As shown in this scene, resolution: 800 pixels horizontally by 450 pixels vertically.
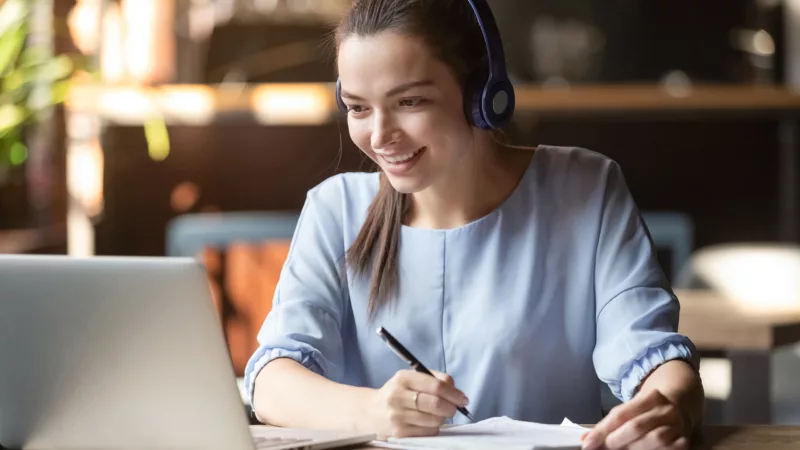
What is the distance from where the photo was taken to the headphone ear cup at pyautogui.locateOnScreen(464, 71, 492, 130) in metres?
1.37

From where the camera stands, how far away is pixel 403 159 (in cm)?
135

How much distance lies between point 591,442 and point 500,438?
0.31ft

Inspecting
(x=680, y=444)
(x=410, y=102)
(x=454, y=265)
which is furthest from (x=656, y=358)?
(x=410, y=102)

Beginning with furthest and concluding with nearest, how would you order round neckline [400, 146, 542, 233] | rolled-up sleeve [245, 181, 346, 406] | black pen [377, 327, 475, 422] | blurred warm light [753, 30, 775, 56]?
blurred warm light [753, 30, 775, 56] < round neckline [400, 146, 542, 233] < rolled-up sleeve [245, 181, 346, 406] < black pen [377, 327, 475, 422]

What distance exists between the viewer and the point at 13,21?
3086 mm

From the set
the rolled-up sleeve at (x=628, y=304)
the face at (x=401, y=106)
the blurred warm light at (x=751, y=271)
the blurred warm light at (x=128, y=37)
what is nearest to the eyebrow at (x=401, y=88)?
the face at (x=401, y=106)

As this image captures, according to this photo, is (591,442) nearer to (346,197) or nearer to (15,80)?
(346,197)

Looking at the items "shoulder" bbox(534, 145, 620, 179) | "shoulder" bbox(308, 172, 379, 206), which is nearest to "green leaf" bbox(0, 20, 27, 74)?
"shoulder" bbox(308, 172, 379, 206)

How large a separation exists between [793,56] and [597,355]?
3308 millimetres

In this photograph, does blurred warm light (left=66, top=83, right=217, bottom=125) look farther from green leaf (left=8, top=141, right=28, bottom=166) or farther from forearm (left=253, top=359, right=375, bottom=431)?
forearm (left=253, top=359, right=375, bottom=431)

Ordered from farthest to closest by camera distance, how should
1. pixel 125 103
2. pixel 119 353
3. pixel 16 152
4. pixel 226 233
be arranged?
pixel 125 103 → pixel 16 152 → pixel 226 233 → pixel 119 353

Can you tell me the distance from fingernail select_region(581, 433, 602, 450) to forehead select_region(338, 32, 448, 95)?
1.60 feet

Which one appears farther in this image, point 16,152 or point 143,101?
point 143,101

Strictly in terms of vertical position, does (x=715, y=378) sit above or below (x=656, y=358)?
below
